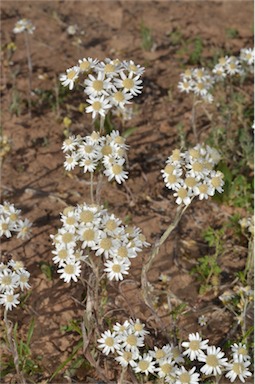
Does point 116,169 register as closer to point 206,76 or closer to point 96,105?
point 96,105

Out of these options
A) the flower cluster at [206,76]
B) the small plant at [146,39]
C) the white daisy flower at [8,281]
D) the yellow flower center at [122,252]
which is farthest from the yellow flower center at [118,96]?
the small plant at [146,39]

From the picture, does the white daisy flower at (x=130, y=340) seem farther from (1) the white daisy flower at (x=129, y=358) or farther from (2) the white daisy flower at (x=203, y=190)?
(2) the white daisy flower at (x=203, y=190)

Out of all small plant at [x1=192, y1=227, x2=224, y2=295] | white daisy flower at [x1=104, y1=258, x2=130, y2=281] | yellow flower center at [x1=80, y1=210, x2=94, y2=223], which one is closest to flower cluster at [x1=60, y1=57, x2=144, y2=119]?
yellow flower center at [x1=80, y1=210, x2=94, y2=223]

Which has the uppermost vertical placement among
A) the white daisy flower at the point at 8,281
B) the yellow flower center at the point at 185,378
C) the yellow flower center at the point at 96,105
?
the yellow flower center at the point at 96,105

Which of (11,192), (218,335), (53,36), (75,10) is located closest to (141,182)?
(11,192)

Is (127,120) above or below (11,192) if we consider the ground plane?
above

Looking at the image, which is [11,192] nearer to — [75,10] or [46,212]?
[46,212]

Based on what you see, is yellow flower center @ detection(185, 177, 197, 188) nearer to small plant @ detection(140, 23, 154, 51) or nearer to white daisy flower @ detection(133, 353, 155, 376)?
white daisy flower @ detection(133, 353, 155, 376)
